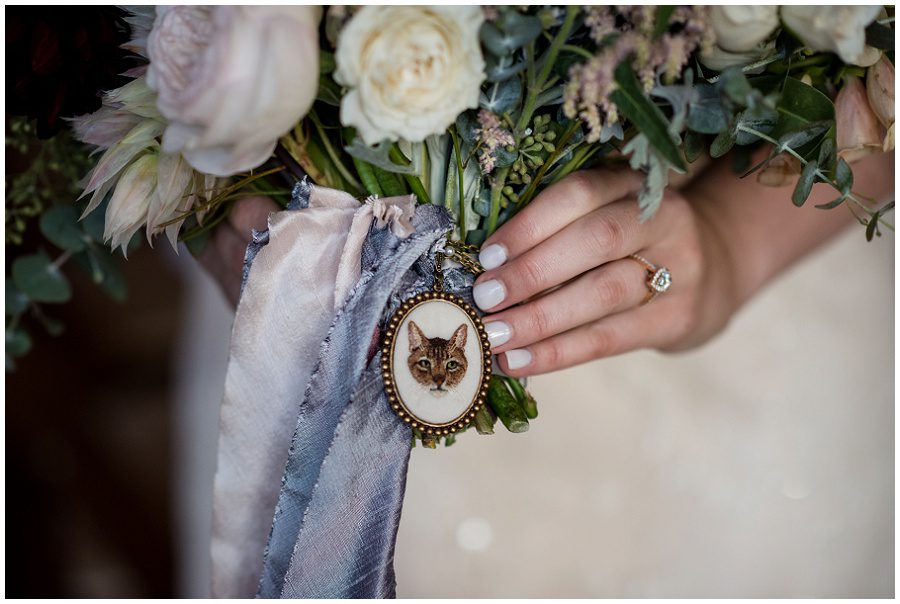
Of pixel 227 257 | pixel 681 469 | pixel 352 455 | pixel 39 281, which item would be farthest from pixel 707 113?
pixel 39 281

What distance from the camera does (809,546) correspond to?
1016 mm

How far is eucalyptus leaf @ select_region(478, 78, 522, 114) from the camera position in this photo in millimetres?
470

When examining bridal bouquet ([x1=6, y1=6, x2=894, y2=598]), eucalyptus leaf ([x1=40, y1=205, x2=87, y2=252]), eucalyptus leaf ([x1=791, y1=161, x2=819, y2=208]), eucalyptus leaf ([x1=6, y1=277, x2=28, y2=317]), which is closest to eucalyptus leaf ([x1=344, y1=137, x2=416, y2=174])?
bridal bouquet ([x1=6, y1=6, x2=894, y2=598])

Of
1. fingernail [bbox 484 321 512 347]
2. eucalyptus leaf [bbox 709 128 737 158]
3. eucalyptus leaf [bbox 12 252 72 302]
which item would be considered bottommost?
eucalyptus leaf [bbox 12 252 72 302]

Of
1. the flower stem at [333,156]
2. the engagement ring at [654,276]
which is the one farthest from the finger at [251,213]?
the engagement ring at [654,276]

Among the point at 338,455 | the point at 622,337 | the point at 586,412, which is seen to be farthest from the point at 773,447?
the point at 338,455

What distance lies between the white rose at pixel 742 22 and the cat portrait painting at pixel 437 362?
0.88 feet

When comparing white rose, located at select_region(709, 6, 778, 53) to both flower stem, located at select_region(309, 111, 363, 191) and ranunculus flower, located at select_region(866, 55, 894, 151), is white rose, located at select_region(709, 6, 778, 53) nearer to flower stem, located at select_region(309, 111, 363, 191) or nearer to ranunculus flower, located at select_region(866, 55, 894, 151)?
ranunculus flower, located at select_region(866, 55, 894, 151)

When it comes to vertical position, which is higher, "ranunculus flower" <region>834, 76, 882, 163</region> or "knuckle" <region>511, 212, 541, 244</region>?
"ranunculus flower" <region>834, 76, 882, 163</region>

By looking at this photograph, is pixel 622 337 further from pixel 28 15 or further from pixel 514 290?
pixel 28 15

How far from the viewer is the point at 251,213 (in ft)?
2.30

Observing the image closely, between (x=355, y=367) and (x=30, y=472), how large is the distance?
1.38m

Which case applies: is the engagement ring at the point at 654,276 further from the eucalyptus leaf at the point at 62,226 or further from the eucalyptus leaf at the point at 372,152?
the eucalyptus leaf at the point at 62,226

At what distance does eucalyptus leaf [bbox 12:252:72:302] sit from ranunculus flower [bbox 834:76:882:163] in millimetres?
901
